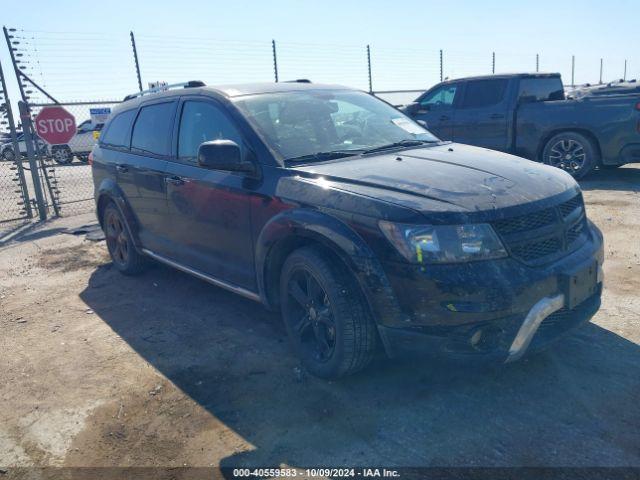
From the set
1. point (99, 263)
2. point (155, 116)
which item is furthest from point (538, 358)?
point (99, 263)

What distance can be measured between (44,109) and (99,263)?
3.89 meters

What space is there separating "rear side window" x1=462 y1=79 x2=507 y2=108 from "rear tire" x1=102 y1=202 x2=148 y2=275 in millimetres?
6563

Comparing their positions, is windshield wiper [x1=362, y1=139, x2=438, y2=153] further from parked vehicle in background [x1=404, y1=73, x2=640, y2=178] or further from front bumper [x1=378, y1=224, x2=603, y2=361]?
parked vehicle in background [x1=404, y1=73, x2=640, y2=178]

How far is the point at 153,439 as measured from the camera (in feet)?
9.71

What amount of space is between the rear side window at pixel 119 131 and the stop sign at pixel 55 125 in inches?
142

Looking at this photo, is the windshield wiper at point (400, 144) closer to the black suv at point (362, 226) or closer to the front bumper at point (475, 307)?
the black suv at point (362, 226)

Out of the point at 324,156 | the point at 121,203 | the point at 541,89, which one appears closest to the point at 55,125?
the point at 121,203

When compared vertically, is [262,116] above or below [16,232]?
above

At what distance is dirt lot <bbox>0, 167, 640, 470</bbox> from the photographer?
2727 mm

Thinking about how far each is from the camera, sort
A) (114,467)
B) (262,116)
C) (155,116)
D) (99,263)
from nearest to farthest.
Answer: (114,467)
(262,116)
(155,116)
(99,263)

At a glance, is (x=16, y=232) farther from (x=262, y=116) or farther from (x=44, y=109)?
(x=262, y=116)

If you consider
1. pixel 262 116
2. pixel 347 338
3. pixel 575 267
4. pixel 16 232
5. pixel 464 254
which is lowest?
pixel 16 232

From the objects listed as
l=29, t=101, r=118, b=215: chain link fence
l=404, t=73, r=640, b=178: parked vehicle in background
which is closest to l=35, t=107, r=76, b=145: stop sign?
l=29, t=101, r=118, b=215: chain link fence

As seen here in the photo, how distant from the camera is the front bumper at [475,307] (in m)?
2.73
